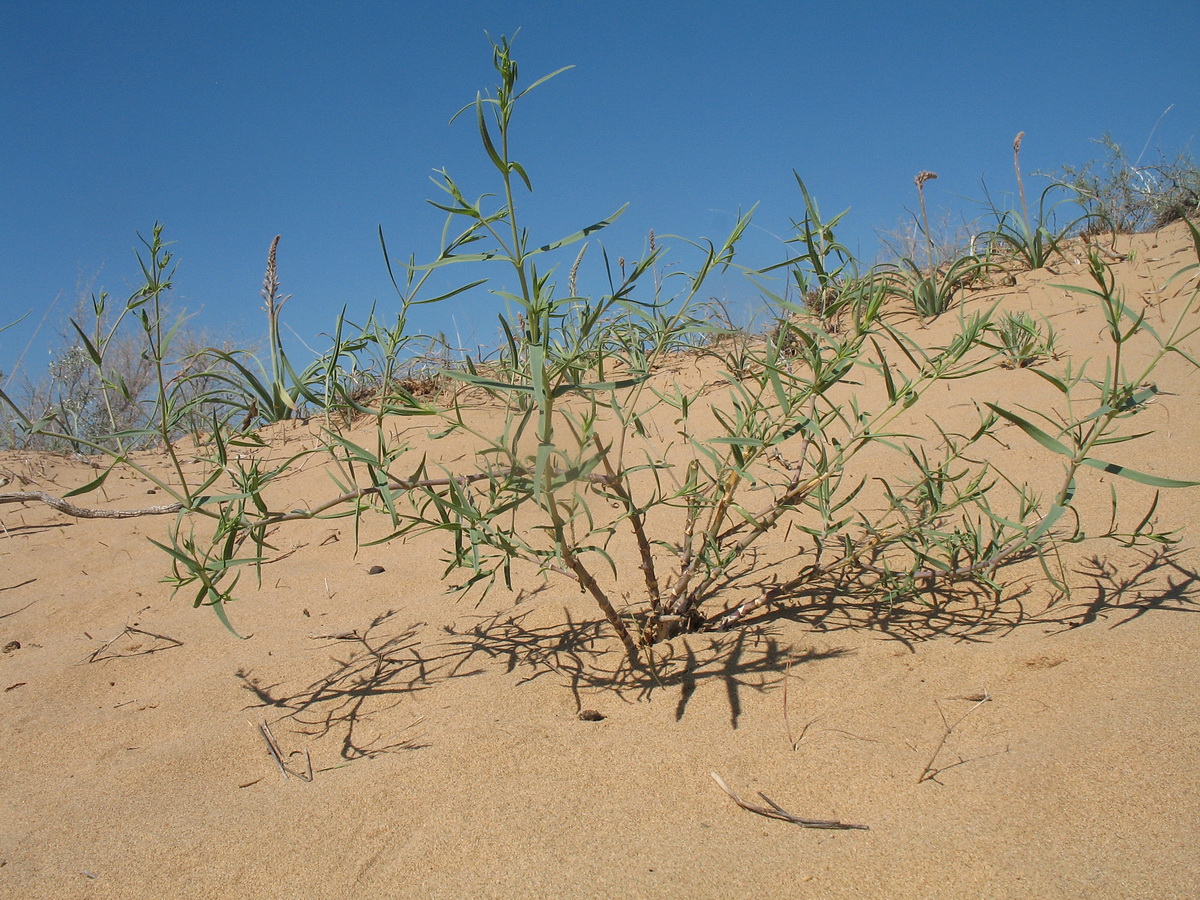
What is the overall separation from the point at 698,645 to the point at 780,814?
1.91 ft

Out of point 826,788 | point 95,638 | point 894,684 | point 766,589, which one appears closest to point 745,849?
point 826,788

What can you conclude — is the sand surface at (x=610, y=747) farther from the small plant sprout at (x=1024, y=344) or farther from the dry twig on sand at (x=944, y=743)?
the small plant sprout at (x=1024, y=344)

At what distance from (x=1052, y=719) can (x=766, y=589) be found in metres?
0.75

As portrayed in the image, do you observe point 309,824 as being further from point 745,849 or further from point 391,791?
point 745,849

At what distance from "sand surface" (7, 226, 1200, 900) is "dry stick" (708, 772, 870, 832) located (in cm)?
1

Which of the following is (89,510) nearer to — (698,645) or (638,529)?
(638,529)

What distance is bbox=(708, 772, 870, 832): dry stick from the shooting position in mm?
1071

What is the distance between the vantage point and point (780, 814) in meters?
1.11

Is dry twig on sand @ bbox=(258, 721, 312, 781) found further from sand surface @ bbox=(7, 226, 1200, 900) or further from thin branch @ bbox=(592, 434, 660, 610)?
thin branch @ bbox=(592, 434, 660, 610)

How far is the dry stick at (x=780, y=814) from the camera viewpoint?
107 centimetres

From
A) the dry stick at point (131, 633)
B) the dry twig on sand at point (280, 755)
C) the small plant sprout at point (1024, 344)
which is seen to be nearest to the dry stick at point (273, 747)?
the dry twig on sand at point (280, 755)

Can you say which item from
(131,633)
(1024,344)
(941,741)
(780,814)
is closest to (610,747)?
(780,814)

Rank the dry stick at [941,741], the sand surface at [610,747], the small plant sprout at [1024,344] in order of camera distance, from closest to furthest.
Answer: the sand surface at [610,747] → the dry stick at [941,741] → the small plant sprout at [1024,344]

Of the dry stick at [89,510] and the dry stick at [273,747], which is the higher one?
the dry stick at [89,510]
